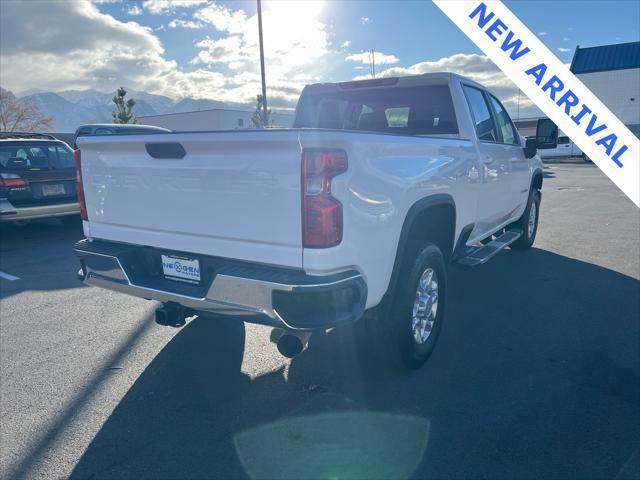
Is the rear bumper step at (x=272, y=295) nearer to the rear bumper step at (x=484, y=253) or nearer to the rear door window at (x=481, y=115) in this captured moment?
the rear bumper step at (x=484, y=253)

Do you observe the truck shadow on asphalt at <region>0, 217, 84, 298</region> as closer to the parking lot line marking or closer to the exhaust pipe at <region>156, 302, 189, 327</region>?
the parking lot line marking

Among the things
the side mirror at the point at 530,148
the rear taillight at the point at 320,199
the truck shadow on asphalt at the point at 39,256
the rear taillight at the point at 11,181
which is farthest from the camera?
the rear taillight at the point at 11,181

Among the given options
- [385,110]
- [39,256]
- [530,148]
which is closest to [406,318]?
[385,110]

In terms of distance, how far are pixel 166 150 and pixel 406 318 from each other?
1822 millimetres

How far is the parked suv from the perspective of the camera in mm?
7344

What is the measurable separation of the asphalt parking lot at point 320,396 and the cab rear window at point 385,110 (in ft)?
5.85

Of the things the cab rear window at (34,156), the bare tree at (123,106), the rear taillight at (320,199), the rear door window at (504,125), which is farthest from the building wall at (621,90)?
the rear taillight at (320,199)

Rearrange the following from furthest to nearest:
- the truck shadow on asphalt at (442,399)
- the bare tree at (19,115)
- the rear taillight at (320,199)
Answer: the bare tree at (19,115) < the truck shadow on asphalt at (442,399) < the rear taillight at (320,199)

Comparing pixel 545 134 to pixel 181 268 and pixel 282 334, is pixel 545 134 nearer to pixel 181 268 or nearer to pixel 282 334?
pixel 282 334

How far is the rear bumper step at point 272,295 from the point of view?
2.38m

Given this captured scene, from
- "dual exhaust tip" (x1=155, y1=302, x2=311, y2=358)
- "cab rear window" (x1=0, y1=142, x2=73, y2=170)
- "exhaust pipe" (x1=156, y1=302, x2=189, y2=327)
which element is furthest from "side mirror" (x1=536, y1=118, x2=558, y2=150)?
"cab rear window" (x1=0, y1=142, x2=73, y2=170)

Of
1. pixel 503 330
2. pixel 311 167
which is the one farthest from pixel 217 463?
pixel 503 330

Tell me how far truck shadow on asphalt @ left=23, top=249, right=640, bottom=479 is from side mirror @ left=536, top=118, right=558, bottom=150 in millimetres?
2285

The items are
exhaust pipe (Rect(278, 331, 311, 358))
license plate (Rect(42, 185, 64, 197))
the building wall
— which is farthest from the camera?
the building wall
